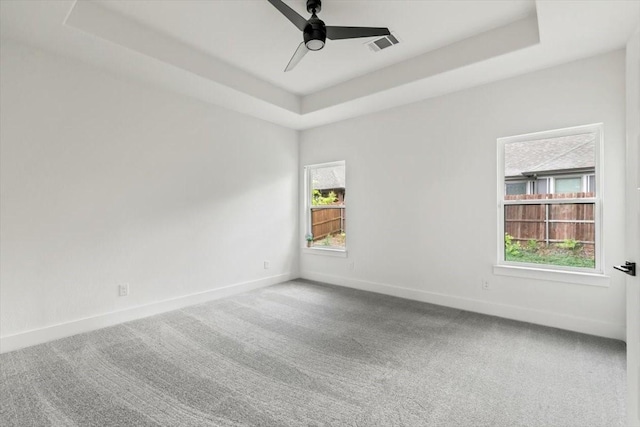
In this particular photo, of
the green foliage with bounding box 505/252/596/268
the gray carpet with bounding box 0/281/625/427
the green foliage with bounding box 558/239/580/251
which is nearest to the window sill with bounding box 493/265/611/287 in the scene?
the green foliage with bounding box 505/252/596/268

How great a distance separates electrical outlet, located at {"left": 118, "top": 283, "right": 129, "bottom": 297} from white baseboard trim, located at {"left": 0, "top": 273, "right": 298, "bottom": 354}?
17cm

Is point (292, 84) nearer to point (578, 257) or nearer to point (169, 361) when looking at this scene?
point (169, 361)

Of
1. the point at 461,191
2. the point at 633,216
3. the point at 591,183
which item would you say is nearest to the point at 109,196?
the point at 461,191

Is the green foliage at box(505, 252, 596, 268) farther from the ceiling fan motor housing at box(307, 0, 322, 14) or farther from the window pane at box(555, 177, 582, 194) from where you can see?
the ceiling fan motor housing at box(307, 0, 322, 14)

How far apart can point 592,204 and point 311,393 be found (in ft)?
10.6

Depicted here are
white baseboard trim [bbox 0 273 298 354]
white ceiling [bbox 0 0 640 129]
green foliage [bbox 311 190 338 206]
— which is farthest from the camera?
green foliage [bbox 311 190 338 206]

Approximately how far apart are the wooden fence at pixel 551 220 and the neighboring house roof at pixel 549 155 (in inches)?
11.4

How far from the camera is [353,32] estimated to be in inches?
95.7

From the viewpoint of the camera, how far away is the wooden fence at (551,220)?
3.09 m

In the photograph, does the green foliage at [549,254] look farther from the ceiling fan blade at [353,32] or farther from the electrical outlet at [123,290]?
the electrical outlet at [123,290]

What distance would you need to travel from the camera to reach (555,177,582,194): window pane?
3.14 meters

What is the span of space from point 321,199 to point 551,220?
324 centimetres

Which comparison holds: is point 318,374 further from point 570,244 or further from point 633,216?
point 570,244

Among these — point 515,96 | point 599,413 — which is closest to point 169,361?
point 599,413
